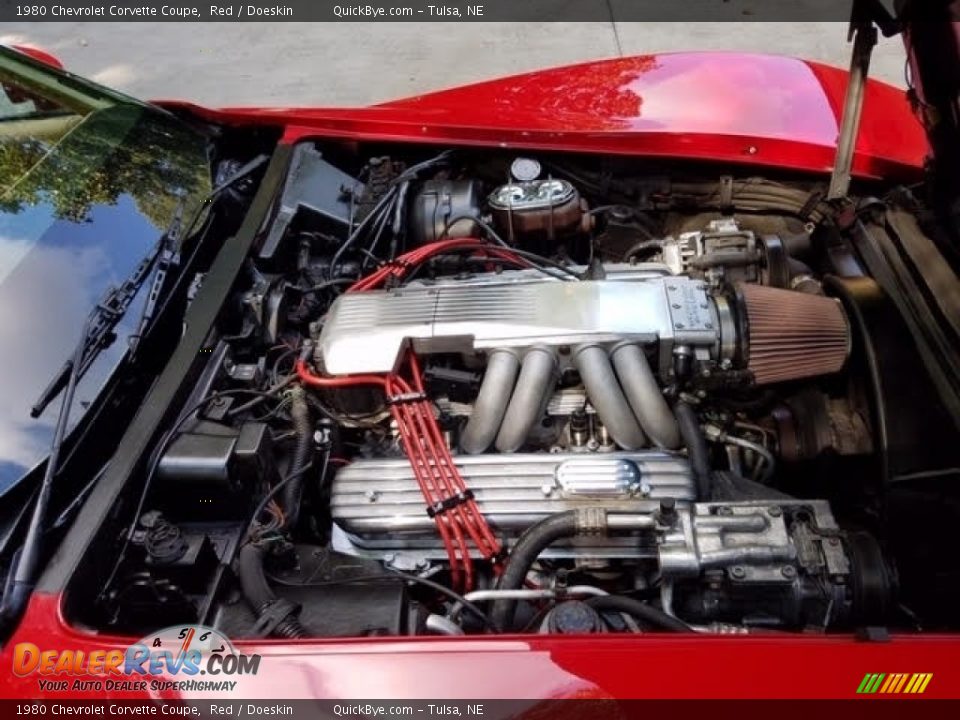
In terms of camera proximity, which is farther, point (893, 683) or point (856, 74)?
point (856, 74)

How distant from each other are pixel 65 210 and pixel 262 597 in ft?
3.21

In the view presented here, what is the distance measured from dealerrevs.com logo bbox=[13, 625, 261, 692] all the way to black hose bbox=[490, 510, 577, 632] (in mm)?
435

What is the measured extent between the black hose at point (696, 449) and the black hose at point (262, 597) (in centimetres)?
79

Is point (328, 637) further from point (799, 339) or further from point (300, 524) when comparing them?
point (799, 339)

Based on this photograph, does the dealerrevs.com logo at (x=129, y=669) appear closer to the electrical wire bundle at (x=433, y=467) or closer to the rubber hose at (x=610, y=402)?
the electrical wire bundle at (x=433, y=467)

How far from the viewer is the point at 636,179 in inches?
83.7

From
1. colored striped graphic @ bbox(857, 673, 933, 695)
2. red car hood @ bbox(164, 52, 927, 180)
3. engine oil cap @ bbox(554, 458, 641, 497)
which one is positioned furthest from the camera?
red car hood @ bbox(164, 52, 927, 180)

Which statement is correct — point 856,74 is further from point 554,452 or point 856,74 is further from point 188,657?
point 188,657

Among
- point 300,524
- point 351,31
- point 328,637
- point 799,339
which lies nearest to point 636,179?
point 799,339

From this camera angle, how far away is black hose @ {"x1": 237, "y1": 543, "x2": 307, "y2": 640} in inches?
48.6

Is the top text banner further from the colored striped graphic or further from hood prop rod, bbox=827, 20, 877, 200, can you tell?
the colored striped graphic

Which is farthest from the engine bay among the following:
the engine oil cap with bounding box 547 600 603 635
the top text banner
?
the top text banner

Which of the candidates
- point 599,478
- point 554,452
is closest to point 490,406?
point 554,452

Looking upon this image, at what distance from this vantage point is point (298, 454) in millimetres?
1531
